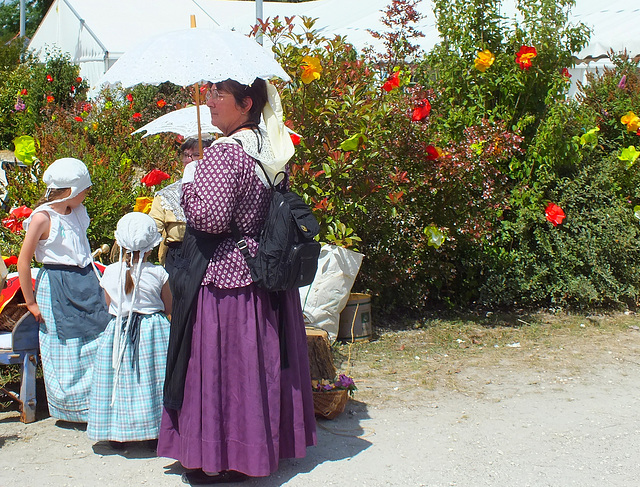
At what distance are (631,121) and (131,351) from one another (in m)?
5.20

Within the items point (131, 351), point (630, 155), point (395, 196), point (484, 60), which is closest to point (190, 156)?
point (131, 351)

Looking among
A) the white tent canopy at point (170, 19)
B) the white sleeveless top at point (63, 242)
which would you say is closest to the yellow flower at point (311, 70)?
the white sleeveless top at point (63, 242)

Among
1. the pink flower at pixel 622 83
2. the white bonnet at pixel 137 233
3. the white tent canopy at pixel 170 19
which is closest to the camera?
the white bonnet at pixel 137 233

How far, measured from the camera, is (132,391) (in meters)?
3.60

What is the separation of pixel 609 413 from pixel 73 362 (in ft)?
10.1

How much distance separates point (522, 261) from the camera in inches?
253

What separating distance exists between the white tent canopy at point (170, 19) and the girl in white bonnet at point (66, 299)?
7.12 m

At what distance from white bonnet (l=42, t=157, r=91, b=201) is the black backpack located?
3.66 ft

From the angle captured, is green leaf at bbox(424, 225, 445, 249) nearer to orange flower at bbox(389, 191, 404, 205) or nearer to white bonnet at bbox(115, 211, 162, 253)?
orange flower at bbox(389, 191, 404, 205)

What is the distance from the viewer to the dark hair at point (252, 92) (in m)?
3.22

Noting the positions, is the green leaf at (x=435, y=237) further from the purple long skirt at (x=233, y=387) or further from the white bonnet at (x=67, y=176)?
the white bonnet at (x=67, y=176)

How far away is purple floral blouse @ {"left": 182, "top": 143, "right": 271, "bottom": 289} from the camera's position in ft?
9.97

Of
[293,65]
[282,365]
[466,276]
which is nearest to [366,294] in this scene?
[466,276]

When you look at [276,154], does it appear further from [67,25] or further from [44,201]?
[67,25]
